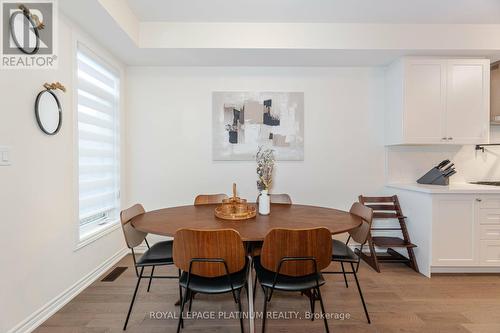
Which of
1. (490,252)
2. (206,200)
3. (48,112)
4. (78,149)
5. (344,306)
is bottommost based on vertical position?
(344,306)

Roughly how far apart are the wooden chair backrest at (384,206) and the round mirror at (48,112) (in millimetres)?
3247

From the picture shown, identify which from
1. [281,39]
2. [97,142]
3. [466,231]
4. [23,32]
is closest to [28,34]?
[23,32]

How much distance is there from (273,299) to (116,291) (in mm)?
1476

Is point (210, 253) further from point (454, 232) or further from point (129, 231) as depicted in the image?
point (454, 232)

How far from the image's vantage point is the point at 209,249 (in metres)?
1.45

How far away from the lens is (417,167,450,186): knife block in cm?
293

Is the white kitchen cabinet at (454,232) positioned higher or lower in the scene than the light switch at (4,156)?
lower

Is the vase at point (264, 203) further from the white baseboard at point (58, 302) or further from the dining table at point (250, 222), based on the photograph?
the white baseboard at point (58, 302)

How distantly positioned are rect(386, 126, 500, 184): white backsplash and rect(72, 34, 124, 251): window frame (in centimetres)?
349

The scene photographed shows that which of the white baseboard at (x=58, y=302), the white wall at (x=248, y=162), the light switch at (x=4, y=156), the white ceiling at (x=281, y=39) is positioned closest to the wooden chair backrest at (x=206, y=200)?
the white wall at (x=248, y=162)

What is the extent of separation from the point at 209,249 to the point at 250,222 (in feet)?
1.49

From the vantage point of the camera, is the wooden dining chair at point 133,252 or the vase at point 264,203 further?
the vase at point 264,203

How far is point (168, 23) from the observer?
2707 millimetres

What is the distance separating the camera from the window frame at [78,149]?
2.26 meters
